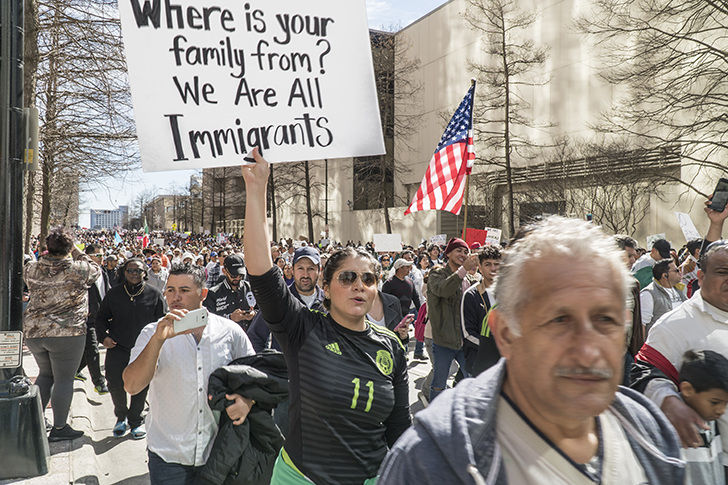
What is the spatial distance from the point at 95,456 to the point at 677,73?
22.6m

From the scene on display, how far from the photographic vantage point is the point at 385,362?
9.21 feet

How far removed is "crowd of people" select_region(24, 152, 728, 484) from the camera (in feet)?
4.27

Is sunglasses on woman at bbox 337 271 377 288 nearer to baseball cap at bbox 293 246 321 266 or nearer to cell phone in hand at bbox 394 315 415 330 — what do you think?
cell phone in hand at bbox 394 315 415 330

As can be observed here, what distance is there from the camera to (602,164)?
22688 mm

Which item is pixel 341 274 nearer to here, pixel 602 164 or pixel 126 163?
pixel 126 163

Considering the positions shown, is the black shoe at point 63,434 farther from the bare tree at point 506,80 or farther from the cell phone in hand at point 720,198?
the bare tree at point 506,80

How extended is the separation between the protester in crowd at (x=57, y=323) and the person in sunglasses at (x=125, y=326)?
51 cm

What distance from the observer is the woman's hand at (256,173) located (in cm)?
277

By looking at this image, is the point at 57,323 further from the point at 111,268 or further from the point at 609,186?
the point at 609,186

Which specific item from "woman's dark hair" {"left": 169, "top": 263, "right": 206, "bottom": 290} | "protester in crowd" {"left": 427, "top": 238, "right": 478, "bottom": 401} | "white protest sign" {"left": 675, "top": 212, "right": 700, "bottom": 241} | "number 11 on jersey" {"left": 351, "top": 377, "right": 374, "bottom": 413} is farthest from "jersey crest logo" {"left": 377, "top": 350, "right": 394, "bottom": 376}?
"white protest sign" {"left": 675, "top": 212, "right": 700, "bottom": 241}

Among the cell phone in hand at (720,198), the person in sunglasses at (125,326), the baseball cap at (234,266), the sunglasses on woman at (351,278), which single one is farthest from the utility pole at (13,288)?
the cell phone in hand at (720,198)

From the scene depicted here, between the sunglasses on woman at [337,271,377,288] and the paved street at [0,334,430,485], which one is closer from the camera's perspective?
the sunglasses on woman at [337,271,377,288]

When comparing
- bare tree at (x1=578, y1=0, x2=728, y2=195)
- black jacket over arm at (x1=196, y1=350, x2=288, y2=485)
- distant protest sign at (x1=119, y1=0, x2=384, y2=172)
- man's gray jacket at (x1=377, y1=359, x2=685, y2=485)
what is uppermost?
bare tree at (x1=578, y1=0, x2=728, y2=195)

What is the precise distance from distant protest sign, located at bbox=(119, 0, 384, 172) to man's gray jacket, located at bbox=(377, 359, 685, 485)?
2.02m
